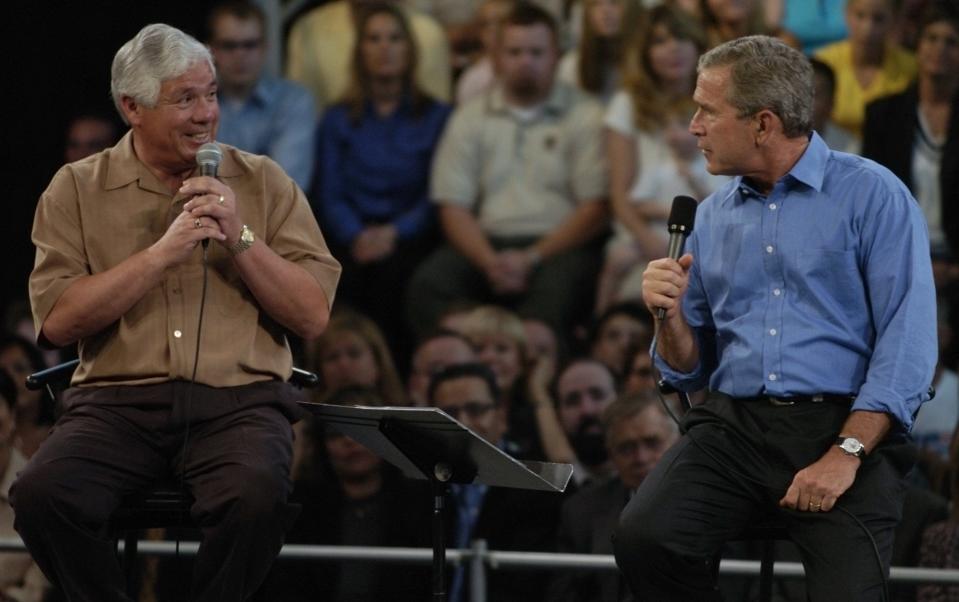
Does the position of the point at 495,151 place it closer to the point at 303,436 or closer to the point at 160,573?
the point at 303,436

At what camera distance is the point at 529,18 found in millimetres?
6195

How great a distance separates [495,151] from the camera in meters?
6.25

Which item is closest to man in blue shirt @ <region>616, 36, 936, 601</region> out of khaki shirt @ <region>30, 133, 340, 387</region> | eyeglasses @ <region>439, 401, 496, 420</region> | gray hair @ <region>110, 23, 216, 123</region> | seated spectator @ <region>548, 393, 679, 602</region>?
khaki shirt @ <region>30, 133, 340, 387</region>

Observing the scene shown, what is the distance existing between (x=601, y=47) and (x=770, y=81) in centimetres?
305

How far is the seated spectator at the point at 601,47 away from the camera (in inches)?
241

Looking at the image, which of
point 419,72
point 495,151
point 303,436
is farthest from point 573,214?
point 303,436

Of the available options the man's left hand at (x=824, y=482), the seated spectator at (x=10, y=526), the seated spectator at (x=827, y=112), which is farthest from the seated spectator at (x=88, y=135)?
the man's left hand at (x=824, y=482)

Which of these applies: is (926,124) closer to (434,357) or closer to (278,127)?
(434,357)

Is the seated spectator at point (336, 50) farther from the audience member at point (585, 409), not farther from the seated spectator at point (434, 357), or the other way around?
the audience member at point (585, 409)

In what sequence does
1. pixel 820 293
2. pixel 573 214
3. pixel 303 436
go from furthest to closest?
pixel 573 214 → pixel 303 436 → pixel 820 293

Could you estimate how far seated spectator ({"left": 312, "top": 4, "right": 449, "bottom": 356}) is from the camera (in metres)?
6.30

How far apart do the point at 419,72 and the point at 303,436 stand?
1.82 meters

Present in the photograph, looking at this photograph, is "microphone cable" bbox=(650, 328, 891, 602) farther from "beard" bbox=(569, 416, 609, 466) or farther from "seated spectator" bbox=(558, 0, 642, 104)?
"seated spectator" bbox=(558, 0, 642, 104)

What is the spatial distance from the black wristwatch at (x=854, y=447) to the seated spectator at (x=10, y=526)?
277 centimetres
